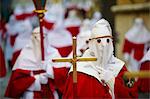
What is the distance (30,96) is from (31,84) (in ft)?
0.60

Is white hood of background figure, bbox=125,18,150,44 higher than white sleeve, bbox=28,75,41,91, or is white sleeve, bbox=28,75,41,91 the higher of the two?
white sleeve, bbox=28,75,41,91

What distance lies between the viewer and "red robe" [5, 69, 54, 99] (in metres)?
10.5

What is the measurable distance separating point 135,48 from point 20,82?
22.7 feet

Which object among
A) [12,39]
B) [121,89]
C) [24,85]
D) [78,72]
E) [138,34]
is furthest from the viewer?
[12,39]

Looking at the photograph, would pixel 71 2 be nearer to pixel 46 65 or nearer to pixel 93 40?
pixel 46 65

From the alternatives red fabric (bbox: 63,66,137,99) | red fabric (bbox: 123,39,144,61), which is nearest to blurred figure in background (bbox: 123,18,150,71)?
red fabric (bbox: 123,39,144,61)

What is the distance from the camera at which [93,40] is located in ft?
29.0

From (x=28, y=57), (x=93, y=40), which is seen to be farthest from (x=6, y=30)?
(x=93, y=40)

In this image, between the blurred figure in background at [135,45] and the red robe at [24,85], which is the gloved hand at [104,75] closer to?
the red robe at [24,85]

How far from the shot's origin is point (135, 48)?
17.2m

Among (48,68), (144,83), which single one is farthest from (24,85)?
(144,83)

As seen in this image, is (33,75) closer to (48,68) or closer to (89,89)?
(48,68)

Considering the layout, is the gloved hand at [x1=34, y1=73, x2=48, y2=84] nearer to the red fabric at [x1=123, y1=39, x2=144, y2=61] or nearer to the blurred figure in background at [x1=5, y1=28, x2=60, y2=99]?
the blurred figure in background at [x1=5, y1=28, x2=60, y2=99]

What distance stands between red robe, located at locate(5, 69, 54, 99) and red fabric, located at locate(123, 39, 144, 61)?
21.1 ft
